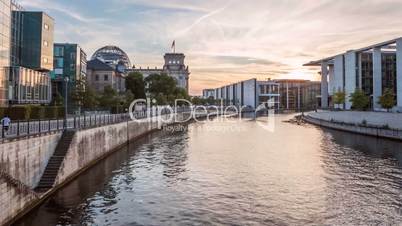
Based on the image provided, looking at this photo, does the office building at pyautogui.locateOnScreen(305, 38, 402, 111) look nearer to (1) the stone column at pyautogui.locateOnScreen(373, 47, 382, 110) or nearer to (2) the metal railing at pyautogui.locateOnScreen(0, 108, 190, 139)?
(1) the stone column at pyautogui.locateOnScreen(373, 47, 382, 110)

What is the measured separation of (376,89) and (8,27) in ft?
310

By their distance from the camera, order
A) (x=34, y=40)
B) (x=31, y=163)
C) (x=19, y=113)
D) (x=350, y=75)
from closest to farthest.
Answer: (x=31, y=163), (x=19, y=113), (x=34, y=40), (x=350, y=75)

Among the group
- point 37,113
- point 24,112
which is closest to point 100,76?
point 37,113

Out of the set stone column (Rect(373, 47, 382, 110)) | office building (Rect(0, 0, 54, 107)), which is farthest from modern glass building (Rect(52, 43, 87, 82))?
stone column (Rect(373, 47, 382, 110))

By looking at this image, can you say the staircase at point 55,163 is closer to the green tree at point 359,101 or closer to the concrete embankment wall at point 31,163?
the concrete embankment wall at point 31,163

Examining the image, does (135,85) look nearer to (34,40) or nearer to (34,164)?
(34,40)

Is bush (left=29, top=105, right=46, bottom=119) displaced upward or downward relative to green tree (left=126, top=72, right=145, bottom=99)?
downward

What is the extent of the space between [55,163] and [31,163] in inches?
155

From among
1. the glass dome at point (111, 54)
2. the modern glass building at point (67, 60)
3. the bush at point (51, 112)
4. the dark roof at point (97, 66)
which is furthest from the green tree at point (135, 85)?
the bush at point (51, 112)

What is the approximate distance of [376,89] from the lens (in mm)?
112188

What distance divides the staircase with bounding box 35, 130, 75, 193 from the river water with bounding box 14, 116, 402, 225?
93 cm

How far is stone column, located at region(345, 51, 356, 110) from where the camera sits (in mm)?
124188

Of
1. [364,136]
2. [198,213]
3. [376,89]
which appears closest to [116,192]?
[198,213]

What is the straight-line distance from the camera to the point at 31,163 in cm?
2330
